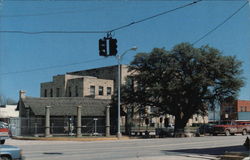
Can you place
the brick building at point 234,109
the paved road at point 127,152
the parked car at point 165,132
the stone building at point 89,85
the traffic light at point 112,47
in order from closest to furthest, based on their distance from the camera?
1. the paved road at point 127,152
2. the traffic light at point 112,47
3. the parked car at point 165,132
4. the stone building at point 89,85
5. the brick building at point 234,109

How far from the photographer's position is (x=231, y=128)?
4834cm

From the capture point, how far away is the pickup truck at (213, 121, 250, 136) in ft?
158

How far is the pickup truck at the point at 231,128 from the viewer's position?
1893 inches

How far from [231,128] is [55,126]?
22135mm

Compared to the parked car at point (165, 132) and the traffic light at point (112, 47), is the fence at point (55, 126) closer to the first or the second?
the parked car at point (165, 132)

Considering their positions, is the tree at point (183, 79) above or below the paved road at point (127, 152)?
above

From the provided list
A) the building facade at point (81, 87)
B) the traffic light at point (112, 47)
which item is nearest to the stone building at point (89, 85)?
the building facade at point (81, 87)

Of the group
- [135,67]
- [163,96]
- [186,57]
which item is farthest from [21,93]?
[186,57]

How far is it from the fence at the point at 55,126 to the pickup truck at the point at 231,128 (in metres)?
14.8

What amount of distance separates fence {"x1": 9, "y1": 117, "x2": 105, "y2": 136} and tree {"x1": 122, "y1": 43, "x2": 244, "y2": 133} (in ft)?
18.8

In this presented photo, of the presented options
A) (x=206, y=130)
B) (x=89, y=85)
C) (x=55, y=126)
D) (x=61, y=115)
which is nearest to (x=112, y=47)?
(x=55, y=126)

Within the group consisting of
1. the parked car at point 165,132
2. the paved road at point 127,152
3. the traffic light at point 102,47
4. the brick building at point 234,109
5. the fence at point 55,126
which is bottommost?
the parked car at point 165,132

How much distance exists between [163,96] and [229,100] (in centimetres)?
894

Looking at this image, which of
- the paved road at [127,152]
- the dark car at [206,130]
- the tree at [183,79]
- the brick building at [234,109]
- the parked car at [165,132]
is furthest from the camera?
the brick building at [234,109]
